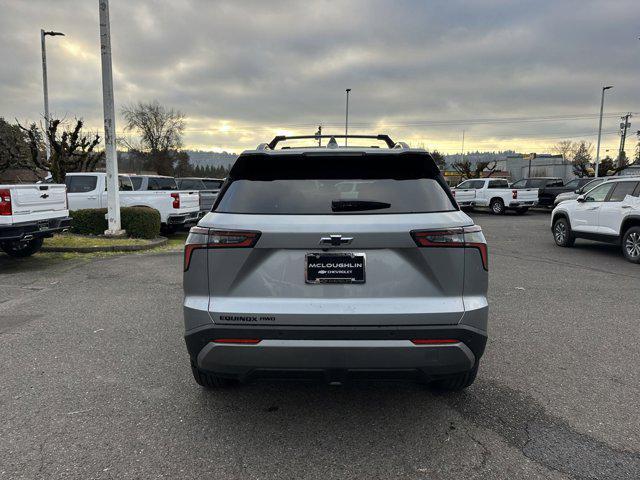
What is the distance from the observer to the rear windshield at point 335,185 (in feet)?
9.03

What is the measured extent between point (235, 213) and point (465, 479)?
1978 millimetres

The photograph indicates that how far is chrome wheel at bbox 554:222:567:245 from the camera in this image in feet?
38.2

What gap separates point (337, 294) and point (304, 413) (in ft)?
3.76

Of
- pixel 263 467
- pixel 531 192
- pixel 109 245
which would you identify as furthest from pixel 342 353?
pixel 531 192

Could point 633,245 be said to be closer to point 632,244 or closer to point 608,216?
point 632,244

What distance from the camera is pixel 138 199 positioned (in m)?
12.7

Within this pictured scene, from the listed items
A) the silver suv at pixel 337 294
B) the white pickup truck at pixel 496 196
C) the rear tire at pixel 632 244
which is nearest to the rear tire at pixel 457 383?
the silver suv at pixel 337 294

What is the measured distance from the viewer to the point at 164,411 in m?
3.24

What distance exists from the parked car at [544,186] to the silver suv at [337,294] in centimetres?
2413

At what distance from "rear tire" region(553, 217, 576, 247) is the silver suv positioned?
1019cm

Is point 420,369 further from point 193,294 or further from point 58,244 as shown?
point 58,244

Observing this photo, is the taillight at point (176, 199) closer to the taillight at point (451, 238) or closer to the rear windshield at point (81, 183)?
the rear windshield at point (81, 183)

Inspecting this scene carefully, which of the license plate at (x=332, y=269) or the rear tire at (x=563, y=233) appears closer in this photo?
the license plate at (x=332, y=269)

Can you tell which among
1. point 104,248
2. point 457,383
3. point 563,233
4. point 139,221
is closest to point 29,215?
point 104,248
